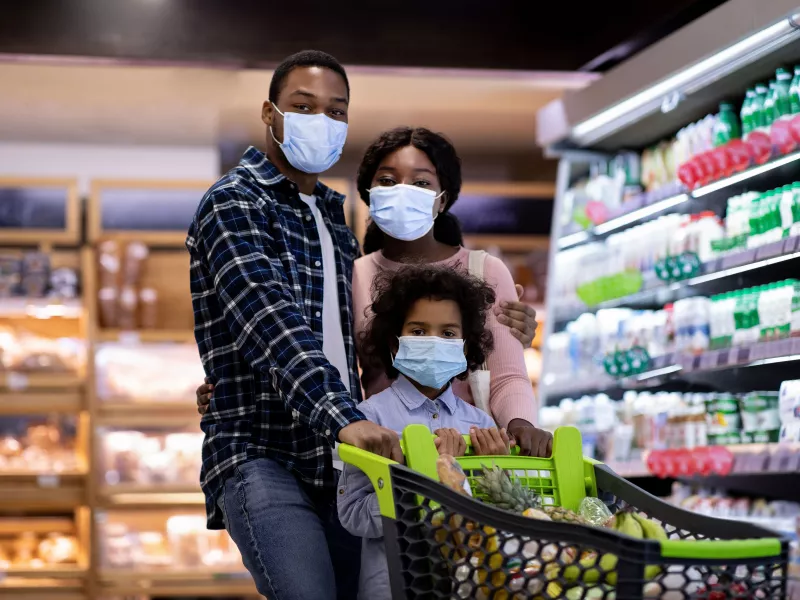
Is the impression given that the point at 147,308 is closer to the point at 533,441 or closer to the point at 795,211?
the point at 795,211

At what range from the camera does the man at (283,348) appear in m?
2.09

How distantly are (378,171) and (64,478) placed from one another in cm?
470

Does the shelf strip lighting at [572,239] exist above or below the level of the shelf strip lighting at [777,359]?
above

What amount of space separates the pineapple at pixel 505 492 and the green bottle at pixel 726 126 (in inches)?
112

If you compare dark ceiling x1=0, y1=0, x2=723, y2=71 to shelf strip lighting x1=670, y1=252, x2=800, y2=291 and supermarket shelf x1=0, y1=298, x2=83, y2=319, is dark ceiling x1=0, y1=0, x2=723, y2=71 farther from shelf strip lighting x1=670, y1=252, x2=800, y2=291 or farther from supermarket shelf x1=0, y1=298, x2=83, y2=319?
shelf strip lighting x1=670, y1=252, x2=800, y2=291

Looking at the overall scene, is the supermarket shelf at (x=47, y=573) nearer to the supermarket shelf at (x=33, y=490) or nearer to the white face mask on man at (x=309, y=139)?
the supermarket shelf at (x=33, y=490)

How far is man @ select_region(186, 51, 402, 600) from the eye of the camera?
6.84 feet

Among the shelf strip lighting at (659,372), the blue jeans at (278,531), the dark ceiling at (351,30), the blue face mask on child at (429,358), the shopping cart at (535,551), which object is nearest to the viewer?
the shopping cart at (535,551)

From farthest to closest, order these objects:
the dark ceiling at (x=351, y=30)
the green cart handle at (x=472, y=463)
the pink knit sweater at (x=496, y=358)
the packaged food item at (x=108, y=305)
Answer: the packaged food item at (x=108, y=305), the dark ceiling at (x=351, y=30), the pink knit sweater at (x=496, y=358), the green cart handle at (x=472, y=463)

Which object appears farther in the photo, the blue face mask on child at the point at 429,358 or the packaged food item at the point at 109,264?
the packaged food item at the point at 109,264

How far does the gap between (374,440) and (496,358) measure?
0.71 metres

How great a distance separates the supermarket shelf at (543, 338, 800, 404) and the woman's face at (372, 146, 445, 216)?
1.79m

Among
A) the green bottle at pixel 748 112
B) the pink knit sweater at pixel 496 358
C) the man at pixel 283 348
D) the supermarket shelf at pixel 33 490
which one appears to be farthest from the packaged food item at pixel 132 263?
the man at pixel 283 348

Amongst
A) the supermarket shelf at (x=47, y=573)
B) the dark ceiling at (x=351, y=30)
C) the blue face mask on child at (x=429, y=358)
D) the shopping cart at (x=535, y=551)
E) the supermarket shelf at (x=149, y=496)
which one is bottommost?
the supermarket shelf at (x=47, y=573)
